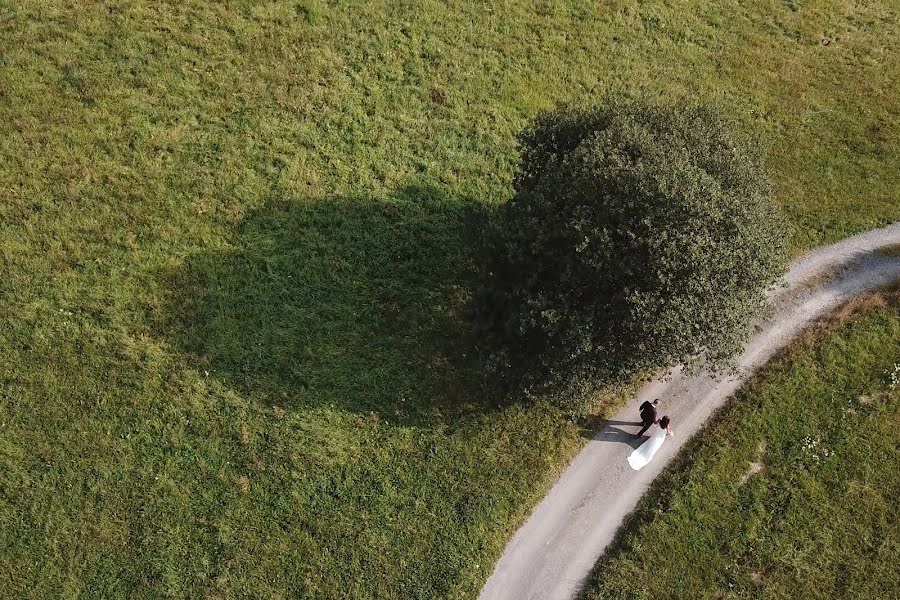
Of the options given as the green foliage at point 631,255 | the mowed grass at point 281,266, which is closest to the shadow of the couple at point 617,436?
the mowed grass at point 281,266

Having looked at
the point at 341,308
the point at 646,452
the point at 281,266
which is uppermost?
the point at 281,266

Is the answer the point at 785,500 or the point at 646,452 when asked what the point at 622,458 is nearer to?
the point at 646,452

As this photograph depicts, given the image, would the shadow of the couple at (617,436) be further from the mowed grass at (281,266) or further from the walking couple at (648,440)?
the mowed grass at (281,266)

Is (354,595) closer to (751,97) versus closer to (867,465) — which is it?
(867,465)

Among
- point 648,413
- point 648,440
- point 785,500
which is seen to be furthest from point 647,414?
point 785,500

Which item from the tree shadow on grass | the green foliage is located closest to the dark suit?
the green foliage

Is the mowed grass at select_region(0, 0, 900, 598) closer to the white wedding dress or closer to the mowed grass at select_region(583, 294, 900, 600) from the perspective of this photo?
the white wedding dress
